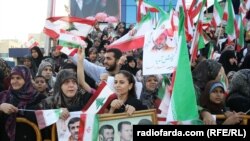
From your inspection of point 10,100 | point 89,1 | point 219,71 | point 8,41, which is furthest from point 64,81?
point 8,41

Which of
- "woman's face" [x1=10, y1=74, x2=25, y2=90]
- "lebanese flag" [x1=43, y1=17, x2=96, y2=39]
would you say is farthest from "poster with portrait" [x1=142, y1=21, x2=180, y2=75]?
"lebanese flag" [x1=43, y1=17, x2=96, y2=39]

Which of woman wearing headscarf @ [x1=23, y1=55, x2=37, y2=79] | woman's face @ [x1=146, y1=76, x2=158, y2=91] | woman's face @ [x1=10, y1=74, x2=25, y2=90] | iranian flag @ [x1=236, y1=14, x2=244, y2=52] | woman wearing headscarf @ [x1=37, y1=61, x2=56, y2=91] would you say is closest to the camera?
woman's face @ [x1=10, y1=74, x2=25, y2=90]

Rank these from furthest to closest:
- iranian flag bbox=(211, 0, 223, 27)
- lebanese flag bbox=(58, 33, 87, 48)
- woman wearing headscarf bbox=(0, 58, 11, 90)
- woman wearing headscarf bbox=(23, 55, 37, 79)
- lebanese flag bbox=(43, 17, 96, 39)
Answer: iranian flag bbox=(211, 0, 223, 27)
woman wearing headscarf bbox=(23, 55, 37, 79)
lebanese flag bbox=(43, 17, 96, 39)
lebanese flag bbox=(58, 33, 87, 48)
woman wearing headscarf bbox=(0, 58, 11, 90)

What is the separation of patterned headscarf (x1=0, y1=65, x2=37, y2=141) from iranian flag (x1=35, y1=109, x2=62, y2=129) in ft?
0.85

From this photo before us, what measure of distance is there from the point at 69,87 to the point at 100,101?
37 cm

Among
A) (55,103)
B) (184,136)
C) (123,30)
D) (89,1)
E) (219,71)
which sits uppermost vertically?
(89,1)

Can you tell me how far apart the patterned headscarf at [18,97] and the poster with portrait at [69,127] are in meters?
0.47

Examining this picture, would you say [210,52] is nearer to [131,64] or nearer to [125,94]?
[131,64]

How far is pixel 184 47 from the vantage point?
4.88 metres

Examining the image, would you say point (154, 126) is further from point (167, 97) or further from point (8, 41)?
point (8, 41)

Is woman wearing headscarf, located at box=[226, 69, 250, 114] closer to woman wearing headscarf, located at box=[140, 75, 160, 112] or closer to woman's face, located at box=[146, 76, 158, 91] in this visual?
woman wearing headscarf, located at box=[140, 75, 160, 112]

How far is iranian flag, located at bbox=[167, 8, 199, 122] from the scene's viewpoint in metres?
4.60

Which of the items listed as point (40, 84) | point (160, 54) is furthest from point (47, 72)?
point (160, 54)

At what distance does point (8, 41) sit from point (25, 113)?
261 ft
